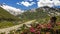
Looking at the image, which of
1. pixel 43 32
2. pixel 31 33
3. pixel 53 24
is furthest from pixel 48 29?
pixel 53 24

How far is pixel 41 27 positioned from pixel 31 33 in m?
Result: 2.43

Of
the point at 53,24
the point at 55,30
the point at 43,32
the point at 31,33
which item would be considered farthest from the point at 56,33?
the point at 53,24

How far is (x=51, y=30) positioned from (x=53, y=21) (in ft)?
26.9

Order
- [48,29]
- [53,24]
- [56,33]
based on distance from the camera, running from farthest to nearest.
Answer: [53,24], [48,29], [56,33]

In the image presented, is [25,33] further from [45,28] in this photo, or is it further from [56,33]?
[56,33]

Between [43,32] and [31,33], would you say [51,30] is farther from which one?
[31,33]

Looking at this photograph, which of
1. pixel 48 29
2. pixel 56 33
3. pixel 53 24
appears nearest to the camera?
pixel 56 33

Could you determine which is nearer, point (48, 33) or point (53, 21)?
point (48, 33)

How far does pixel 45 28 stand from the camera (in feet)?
119

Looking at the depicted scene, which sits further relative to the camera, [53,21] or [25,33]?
[53,21]

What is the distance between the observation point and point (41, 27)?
122 feet

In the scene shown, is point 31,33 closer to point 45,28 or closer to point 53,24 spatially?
point 45,28

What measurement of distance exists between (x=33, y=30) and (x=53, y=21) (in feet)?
24.3

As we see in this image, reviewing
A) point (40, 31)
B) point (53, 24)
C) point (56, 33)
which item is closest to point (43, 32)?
point (40, 31)
